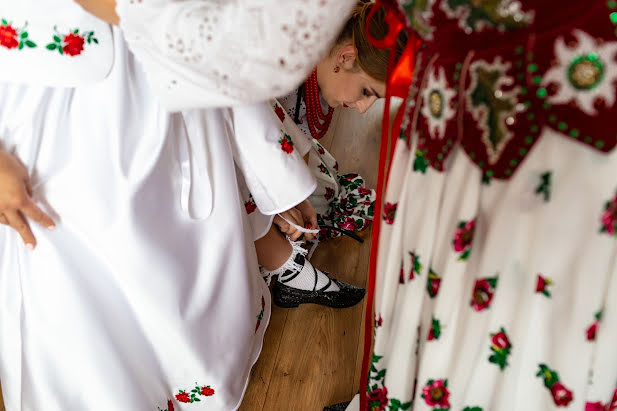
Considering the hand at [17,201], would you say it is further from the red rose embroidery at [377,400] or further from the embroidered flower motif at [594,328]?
the embroidered flower motif at [594,328]

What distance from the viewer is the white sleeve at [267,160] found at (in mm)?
812

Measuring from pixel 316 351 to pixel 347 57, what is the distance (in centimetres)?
73

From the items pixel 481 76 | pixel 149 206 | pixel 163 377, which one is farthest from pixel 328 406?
pixel 481 76

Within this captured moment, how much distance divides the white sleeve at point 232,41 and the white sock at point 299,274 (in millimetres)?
684

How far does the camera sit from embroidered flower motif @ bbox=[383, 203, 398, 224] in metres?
0.60

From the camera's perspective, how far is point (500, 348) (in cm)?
55

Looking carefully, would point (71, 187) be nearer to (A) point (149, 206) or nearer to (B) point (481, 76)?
(A) point (149, 206)

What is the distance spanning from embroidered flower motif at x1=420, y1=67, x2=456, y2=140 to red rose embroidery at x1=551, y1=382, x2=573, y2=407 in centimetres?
33

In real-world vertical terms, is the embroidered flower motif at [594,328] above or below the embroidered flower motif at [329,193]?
above

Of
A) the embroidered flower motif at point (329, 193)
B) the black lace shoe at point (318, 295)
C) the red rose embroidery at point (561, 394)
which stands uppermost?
the red rose embroidery at point (561, 394)

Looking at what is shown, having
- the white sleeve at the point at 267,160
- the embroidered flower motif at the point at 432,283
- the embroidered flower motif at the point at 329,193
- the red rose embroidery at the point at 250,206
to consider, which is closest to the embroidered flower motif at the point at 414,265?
the embroidered flower motif at the point at 432,283

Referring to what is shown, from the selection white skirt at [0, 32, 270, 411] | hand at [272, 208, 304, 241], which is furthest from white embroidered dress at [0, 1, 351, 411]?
hand at [272, 208, 304, 241]

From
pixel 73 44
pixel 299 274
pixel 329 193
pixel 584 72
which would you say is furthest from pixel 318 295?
pixel 584 72

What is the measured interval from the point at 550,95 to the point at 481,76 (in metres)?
0.06
